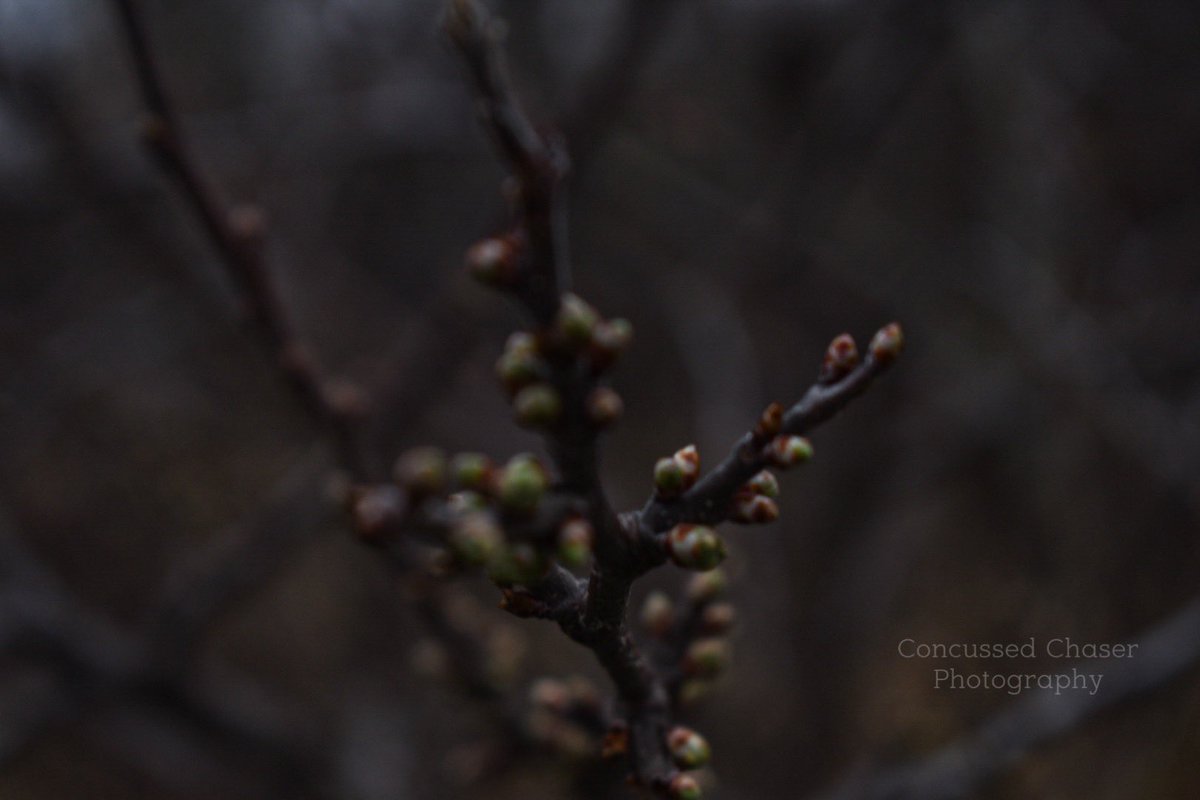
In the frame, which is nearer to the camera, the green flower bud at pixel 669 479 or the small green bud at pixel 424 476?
the small green bud at pixel 424 476

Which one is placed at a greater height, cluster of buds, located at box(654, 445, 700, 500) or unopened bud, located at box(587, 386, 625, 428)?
cluster of buds, located at box(654, 445, 700, 500)

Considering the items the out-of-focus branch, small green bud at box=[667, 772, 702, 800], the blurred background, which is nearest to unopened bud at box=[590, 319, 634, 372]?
small green bud at box=[667, 772, 702, 800]

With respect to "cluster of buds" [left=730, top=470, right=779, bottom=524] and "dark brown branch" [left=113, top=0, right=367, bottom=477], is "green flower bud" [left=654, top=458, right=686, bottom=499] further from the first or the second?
"dark brown branch" [left=113, top=0, right=367, bottom=477]

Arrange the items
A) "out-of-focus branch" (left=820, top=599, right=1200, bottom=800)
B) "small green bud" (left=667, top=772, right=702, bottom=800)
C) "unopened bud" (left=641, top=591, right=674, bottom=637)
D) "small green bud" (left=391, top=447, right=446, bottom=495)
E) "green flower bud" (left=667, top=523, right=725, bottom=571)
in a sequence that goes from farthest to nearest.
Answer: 1. "out-of-focus branch" (left=820, top=599, right=1200, bottom=800)
2. "unopened bud" (left=641, top=591, right=674, bottom=637)
3. "small green bud" (left=667, top=772, right=702, bottom=800)
4. "green flower bud" (left=667, top=523, right=725, bottom=571)
5. "small green bud" (left=391, top=447, right=446, bottom=495)

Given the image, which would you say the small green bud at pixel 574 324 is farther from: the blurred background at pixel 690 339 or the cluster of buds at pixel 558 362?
the blurred background at pixel 690 339

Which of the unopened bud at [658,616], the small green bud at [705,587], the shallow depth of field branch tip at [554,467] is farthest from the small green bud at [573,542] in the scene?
the unopened bud at [658,616]

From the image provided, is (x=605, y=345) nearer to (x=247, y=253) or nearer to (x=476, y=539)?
(x=476, y=539)
